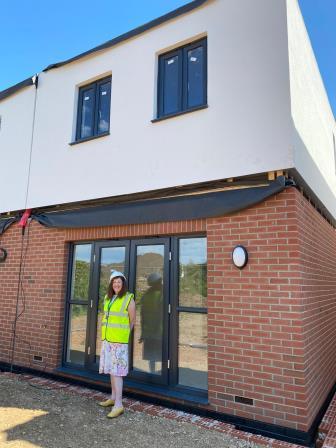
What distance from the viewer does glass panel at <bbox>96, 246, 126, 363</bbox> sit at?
5.55 meters

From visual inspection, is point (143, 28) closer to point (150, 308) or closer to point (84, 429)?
point (150, 308)

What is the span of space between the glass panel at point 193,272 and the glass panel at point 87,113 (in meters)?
2.91

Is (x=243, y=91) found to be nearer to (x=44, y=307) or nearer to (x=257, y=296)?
(x=257, y=296)

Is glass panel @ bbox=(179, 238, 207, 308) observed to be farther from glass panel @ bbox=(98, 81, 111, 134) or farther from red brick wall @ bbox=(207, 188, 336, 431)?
glass panel @ bbox=(98, 81, 111, 134)

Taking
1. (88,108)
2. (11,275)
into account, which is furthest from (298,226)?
(11,275)

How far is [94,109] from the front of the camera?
6.29m

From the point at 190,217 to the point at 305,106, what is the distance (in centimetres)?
254

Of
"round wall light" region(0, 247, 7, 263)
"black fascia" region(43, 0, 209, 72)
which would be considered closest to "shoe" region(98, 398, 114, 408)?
"round wall light" region(0, 247, 7, 263)

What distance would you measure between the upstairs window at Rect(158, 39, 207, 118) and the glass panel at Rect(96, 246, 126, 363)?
2.30m

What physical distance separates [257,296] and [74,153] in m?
4.08

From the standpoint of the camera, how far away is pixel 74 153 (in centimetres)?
621

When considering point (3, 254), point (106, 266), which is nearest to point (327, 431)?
point (106, 266)

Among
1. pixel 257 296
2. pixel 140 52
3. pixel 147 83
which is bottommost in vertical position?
pixel 257 296

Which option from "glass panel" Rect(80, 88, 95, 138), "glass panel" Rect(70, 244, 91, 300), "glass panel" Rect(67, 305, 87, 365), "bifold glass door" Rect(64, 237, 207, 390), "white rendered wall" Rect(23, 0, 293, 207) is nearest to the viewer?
"white rendered wall" Rect(23, 0, 293, 207)
